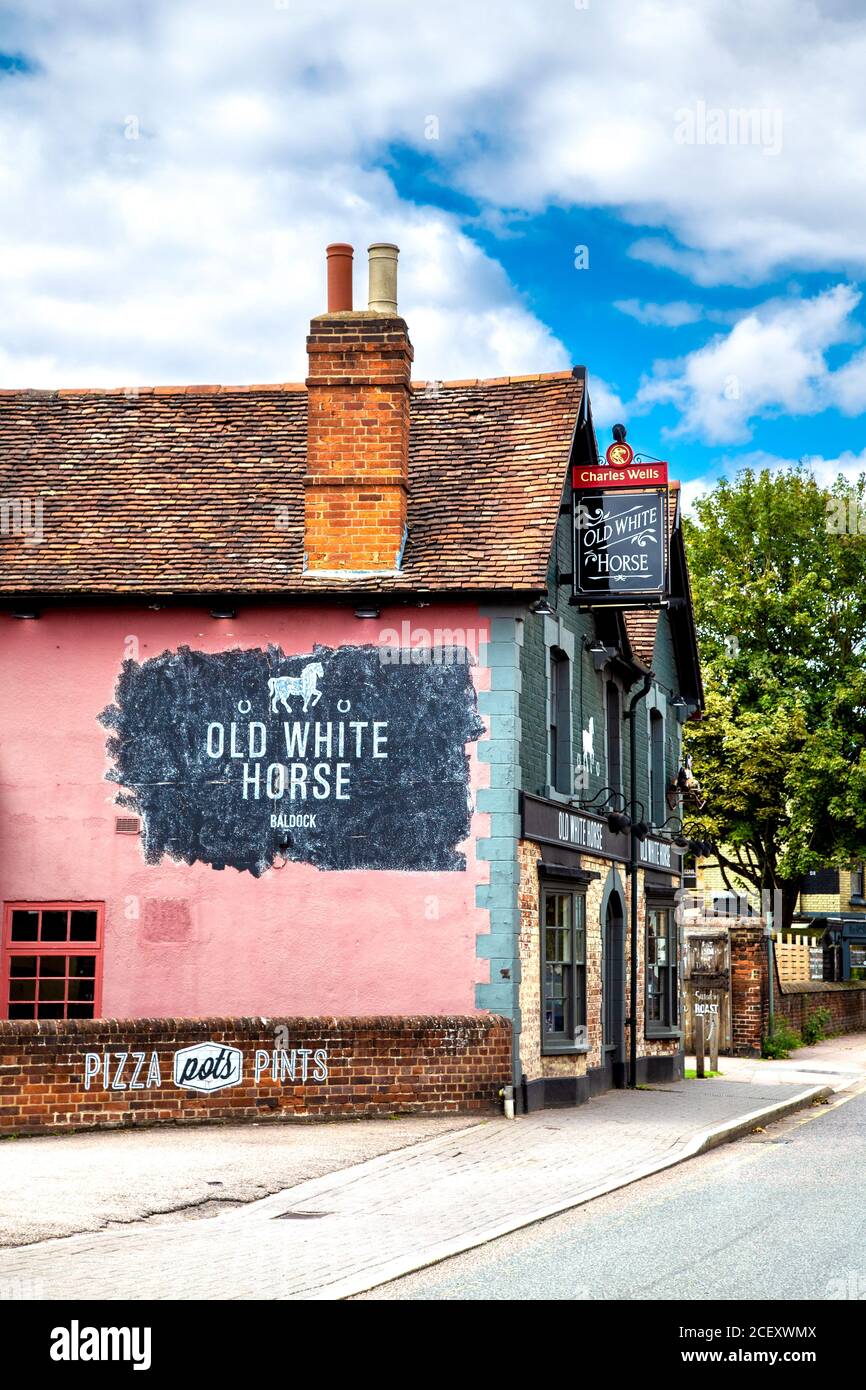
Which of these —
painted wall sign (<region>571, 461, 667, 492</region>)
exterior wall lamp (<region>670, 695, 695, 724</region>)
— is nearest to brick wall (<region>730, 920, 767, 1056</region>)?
exterior wall lamp (<region>670, 695, 695, 724</region>)

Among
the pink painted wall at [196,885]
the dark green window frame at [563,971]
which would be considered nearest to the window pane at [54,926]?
the pink painted wall at [196,885]

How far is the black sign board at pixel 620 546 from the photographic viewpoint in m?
22.1

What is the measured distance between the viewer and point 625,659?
25.9 m

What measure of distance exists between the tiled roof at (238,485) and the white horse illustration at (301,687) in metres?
1.06

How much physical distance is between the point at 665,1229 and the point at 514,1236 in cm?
106

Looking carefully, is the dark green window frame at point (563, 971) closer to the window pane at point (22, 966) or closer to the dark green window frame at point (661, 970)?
the dark green window frame at point (661, 970)

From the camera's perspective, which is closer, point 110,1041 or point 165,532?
point 110,1041

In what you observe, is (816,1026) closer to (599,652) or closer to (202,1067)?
(599,652)

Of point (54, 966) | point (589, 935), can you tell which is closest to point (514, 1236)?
point (54, 966)

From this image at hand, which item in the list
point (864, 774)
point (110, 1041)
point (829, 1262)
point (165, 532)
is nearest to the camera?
point (829, 1262)

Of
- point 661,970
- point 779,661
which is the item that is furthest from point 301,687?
point 779,661

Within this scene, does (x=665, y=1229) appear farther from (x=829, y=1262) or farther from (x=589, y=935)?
(x=589, y=935)

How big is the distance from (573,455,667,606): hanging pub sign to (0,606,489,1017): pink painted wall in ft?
9.44

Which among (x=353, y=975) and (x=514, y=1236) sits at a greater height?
(x=353, y=975)
